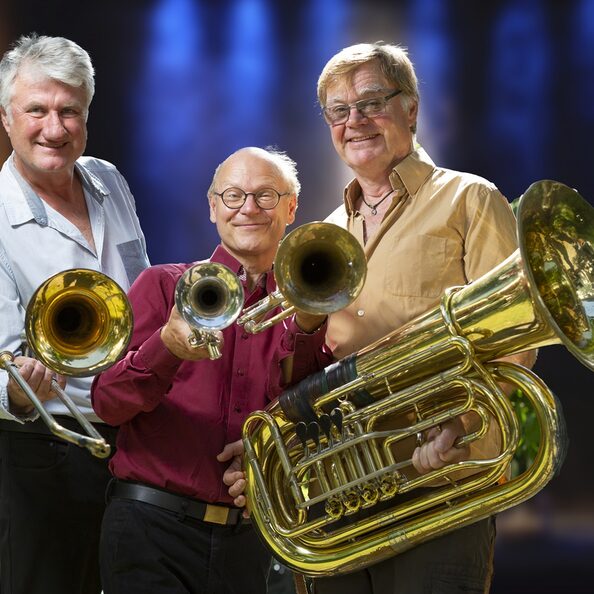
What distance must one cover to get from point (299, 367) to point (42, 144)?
95 cm

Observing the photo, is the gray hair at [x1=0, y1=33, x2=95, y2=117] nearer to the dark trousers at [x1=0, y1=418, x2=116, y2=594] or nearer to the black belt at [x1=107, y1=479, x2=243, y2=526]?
the dark trousers at [x1=0, y1=418, x2=116, y2=594]

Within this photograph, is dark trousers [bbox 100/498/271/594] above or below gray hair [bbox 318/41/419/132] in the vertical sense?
below

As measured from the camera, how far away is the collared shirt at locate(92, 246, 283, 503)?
232 cm

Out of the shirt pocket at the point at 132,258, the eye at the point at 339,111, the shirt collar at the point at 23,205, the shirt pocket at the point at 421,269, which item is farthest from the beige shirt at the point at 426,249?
the shirt collar at the point at 23,205

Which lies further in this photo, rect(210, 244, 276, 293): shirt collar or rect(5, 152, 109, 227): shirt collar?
rect(5, 152, 109, 227): shirt collar

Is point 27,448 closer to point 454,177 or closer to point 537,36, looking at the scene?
point 454,177

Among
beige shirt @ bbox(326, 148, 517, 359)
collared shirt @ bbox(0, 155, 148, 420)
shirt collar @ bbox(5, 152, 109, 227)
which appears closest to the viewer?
beige shirt @ bbox(326, 148, 517, 359)

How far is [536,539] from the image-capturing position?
15.0 ft

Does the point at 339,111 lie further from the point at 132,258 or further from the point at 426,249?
the point at 132,258

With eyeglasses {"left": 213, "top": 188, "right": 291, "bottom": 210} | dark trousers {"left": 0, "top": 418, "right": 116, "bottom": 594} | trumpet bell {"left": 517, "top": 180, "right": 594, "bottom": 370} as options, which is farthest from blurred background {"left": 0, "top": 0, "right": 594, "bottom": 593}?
trumpet bell {"left": 517, "top": 180, "right": 594, "bottom": 370}

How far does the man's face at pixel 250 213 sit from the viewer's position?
8.20 ft

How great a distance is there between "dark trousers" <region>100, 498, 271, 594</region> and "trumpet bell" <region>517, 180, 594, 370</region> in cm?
84

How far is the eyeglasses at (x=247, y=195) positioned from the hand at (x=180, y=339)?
400 millimetres

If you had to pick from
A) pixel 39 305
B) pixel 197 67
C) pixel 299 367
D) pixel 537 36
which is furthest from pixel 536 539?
pixel 39 305
